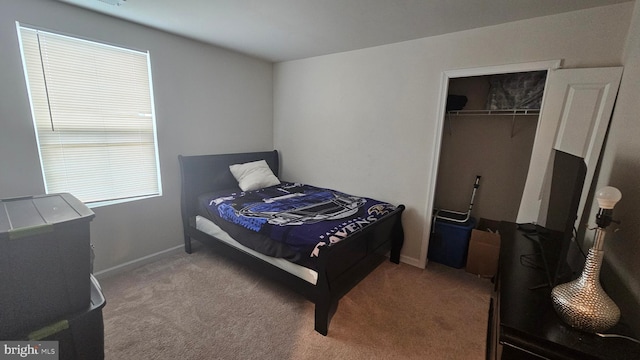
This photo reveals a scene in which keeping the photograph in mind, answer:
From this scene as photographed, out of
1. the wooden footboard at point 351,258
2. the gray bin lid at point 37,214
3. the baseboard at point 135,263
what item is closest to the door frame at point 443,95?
the wooden footboard at point 351,258

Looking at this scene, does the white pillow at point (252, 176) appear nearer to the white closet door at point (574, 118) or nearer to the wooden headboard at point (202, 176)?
the wooden headboard at point (202, 176)

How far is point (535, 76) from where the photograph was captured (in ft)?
7.87

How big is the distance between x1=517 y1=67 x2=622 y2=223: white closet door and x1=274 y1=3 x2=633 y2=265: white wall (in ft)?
0.44

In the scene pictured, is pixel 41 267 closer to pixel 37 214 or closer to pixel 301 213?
pixel 37 214

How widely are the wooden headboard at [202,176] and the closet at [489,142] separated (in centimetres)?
271

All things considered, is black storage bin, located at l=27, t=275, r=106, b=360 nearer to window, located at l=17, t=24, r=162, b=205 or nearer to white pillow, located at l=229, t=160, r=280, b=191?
window, located at l=17, t=24, r=162, b=205

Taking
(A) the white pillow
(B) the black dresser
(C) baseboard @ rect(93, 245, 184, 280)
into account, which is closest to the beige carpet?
(C) baseboard @ rect(93, 245, 184, 280)

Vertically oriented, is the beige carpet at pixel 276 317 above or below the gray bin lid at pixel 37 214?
below

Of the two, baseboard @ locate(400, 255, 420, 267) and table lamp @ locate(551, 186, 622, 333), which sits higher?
table lamp @ locate(551, 186, 622, 333)

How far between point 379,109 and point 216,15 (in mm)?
1813

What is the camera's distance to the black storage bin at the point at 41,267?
75 centimetres

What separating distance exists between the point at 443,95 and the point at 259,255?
2.30 m

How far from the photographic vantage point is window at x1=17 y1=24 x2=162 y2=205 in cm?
204

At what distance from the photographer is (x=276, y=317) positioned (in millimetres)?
2006
